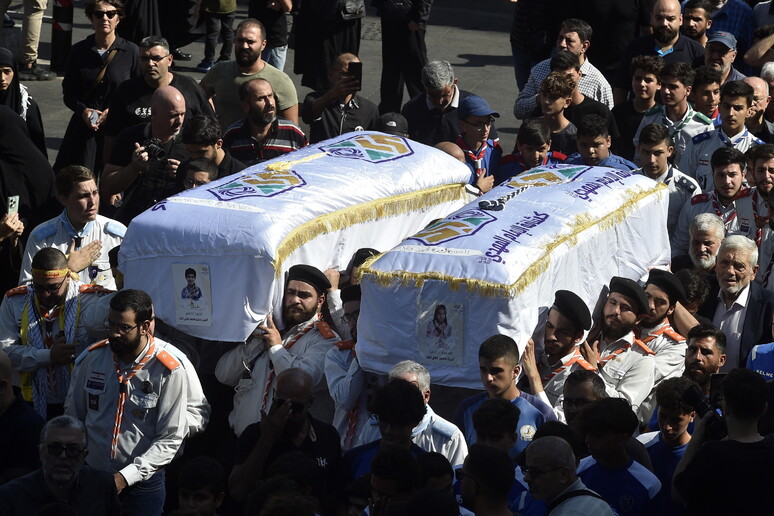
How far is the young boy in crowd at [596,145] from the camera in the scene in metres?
9.02

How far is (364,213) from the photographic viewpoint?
7969 millimetres

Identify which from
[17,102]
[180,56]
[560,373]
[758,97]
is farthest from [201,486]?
[180,56]

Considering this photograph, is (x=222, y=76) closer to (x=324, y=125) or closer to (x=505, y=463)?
(x=324, y=125)

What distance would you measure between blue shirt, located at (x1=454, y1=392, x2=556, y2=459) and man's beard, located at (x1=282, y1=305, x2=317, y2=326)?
3.46ft

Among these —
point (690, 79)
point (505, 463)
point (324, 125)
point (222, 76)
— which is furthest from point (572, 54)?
point (505, 463)

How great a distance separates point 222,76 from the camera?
410 inches

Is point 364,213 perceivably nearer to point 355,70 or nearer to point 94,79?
point 355,70

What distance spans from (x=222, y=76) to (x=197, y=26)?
4306 mm

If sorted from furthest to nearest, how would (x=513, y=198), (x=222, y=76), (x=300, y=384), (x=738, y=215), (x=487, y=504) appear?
(x=222, y=76), (x=738, y=215), (x=513, y=198), (x=300, y=384), (x=487, y=504)

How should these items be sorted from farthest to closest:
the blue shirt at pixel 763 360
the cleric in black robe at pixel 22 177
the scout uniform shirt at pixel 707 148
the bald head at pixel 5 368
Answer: the scout uniform shirt at pixel 707 148 → the cleric in black robe at pixel 22 177 → the blue shirt at pixel 763 360 → the bald head at pixel 5 368

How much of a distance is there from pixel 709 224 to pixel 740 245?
1.51 ft

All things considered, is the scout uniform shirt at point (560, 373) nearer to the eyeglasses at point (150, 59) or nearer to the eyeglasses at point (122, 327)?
the eyeglasses at point (122, 327)

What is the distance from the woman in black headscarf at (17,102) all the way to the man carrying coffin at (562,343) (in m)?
4.46

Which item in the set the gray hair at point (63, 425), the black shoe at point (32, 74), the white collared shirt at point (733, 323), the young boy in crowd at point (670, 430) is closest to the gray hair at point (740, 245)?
the white collared shirt at point (733, 323)
